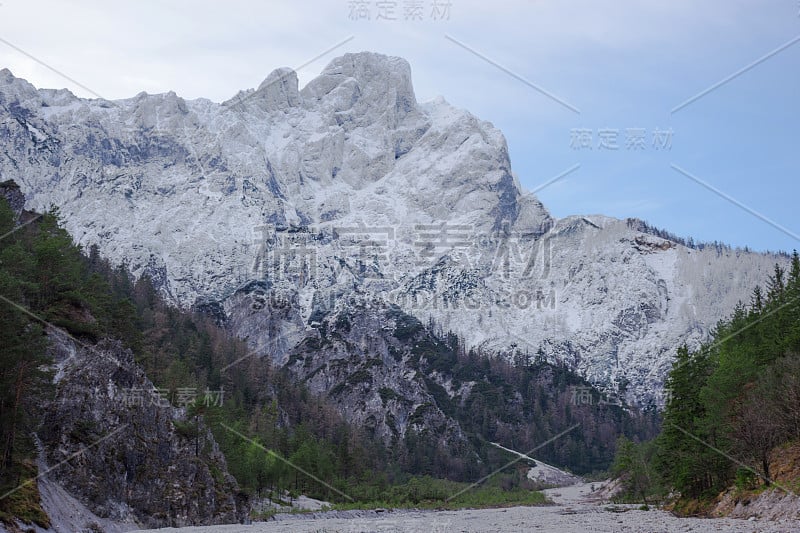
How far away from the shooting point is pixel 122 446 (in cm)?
6444

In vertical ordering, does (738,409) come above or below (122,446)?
above

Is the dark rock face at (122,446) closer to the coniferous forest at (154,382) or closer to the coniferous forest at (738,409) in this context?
the coniferous forest at (154,382)

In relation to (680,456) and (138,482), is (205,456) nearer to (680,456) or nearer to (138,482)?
(138,482)

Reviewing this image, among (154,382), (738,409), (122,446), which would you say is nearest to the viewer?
(738,409)

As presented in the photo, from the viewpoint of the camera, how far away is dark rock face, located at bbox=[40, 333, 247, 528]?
191 feet

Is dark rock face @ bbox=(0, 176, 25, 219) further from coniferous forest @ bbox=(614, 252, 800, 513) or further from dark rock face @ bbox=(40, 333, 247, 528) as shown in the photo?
coniferous forest @ bbox=(614, 252, 800, 513)

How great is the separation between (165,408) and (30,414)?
27.1 metres

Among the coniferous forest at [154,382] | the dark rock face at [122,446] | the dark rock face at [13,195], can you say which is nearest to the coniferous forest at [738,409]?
the dark rock face at [122,446]


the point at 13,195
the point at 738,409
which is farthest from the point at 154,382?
the point at 738,409

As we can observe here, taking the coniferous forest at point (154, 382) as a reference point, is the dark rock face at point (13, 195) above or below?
above

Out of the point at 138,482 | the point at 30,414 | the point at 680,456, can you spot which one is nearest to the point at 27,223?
the point at 138,482

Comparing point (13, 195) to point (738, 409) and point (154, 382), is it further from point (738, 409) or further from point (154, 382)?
point (738, 409)

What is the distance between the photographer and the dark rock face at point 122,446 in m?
58.2

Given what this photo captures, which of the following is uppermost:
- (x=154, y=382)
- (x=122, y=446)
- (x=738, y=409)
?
(x=738, y=409)
